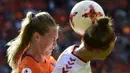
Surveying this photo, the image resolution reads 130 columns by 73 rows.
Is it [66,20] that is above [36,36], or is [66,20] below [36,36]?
below

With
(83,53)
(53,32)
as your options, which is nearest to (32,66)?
(53,32)

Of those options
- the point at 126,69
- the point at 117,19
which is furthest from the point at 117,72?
the point at 117,19

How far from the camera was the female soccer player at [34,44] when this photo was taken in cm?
280

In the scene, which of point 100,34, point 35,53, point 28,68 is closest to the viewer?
point 100,34

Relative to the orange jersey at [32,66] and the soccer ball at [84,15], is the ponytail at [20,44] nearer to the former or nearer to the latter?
the orange jersey at [32,66]

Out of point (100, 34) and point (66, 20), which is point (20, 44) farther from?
point (66, 20)

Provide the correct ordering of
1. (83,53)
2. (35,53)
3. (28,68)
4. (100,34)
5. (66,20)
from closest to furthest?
(100,34), (83,53), (28,68), (35,53), (66,20)

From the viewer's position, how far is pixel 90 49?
96.6 inches

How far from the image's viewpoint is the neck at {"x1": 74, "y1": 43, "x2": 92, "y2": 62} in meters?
2.49

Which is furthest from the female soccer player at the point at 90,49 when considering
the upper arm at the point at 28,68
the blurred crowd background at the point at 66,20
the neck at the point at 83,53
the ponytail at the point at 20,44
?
the blurred crowd background at the point at 66,20

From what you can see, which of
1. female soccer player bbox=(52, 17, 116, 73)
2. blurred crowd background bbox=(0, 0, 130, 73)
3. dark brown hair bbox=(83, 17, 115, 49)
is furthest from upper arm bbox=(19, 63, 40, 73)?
blurred crowd background bbox=(0, 0, 130, 73)

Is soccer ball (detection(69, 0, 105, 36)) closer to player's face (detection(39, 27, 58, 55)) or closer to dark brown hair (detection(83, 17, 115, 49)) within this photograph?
dark brown hair (detection(83, 17, 115, 49))

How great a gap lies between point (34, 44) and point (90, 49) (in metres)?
0.51

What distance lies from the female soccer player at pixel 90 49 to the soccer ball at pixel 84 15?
8 cm
